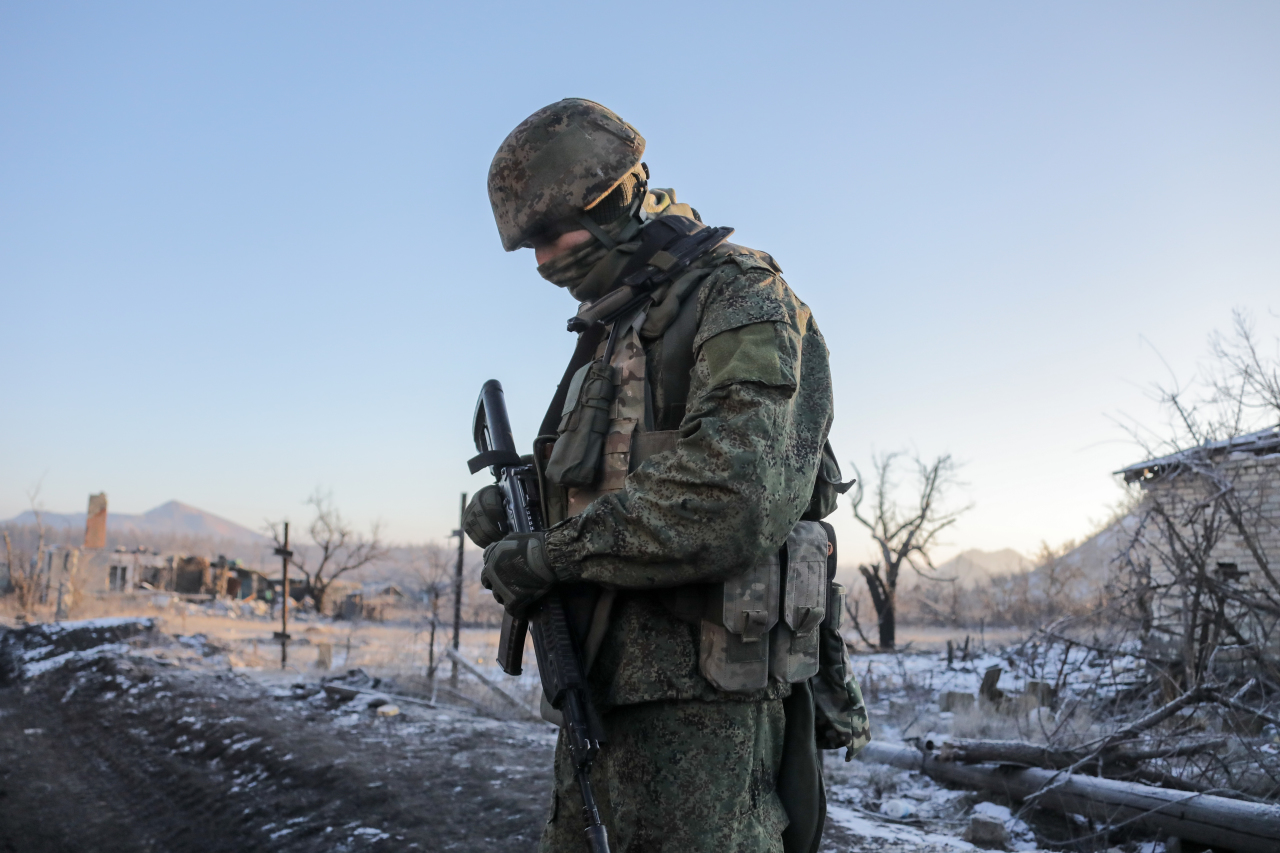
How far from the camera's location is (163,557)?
37.7 metres

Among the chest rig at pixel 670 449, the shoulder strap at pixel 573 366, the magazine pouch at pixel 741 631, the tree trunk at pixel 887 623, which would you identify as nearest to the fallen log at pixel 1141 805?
the chest rig at pixel 670 449

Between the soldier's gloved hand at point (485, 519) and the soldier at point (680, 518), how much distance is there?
0.20m

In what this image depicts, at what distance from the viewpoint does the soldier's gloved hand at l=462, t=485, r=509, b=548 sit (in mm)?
2094

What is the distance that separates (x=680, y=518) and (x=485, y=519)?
0.74 metres

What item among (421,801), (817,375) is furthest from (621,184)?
(421,801)

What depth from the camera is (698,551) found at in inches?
60.2

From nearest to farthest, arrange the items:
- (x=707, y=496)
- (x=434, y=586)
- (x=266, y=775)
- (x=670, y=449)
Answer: (x=707, y=496), (x=670, y=449), (x=266, y=775), (x=434, y=586)

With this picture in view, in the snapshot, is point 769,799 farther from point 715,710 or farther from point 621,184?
Answer: point 621,184

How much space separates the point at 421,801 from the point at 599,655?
12.9 feet

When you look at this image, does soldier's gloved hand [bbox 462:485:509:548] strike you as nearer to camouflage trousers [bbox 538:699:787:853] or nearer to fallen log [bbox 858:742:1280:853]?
camouflage trousers [bbox 538:699:787:853]

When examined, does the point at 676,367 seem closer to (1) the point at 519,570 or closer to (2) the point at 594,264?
(2) the point at 594,264

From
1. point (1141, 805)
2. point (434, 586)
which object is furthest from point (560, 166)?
point (434, 586)

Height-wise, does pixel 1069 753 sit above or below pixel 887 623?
above

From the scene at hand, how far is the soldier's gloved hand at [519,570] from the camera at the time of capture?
1709mm
